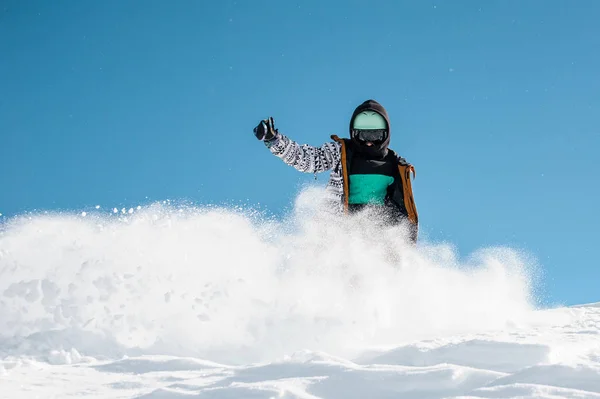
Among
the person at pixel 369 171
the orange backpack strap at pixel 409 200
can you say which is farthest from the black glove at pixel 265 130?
the orange backpack strap at pixel 409 200

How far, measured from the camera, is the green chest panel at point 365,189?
251 inches

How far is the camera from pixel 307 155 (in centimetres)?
664

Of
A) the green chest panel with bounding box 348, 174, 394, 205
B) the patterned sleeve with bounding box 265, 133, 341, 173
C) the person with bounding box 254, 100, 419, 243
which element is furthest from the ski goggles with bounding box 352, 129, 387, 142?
the green chest panel with bounding box 348, 174, 394, 205

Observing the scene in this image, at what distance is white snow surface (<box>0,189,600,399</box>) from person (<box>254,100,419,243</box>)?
204mm

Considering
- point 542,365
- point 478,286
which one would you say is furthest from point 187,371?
point 478,286

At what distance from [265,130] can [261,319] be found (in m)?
2.33

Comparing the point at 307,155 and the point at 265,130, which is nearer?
the point at 265,130

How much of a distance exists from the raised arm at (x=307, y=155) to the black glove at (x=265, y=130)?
0.64 ft

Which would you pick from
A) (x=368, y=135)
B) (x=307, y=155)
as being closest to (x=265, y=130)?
(x=307, y=155)

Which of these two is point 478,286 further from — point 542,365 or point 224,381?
point 224,381

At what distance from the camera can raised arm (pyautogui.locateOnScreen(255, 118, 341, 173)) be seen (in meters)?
6.47

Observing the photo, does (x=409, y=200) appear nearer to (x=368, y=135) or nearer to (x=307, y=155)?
(x=368, y=135)

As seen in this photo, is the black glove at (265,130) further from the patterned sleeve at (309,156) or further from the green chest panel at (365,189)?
the green chest panel at (365,189)

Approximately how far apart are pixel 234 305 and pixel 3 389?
6.79 feet
